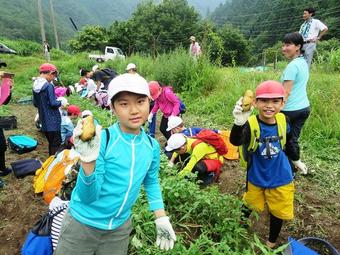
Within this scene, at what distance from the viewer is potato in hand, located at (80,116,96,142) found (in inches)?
54.2

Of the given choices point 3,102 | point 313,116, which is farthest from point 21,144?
point 313,116

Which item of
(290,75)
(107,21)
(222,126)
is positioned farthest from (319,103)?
(107,21)

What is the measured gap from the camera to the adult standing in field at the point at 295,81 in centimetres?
Answer: 346

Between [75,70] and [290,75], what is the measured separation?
578 inches

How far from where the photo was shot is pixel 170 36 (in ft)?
148

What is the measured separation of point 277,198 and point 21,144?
4538 mm

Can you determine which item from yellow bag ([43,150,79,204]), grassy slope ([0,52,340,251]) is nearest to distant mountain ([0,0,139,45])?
grassy slope ([0,52,340,251])

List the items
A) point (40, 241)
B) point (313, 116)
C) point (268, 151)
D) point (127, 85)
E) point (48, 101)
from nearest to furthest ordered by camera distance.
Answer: point (127, 85) → point (40, 241) → point (268, 151) → point (48, 101) → point (313, 116)

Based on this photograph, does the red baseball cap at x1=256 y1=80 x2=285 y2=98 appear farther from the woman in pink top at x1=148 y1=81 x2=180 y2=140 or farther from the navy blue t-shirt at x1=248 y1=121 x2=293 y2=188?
the woman in pink top at x1=148 y1=81 x2=180 y2=140

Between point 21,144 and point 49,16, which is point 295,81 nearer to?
point 21,144

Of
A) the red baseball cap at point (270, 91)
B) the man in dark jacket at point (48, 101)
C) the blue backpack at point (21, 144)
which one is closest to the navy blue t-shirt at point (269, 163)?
the red baseball cap at point (270, 91)

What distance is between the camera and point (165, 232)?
6.55 ft

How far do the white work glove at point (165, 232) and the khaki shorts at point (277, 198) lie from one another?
1.17m

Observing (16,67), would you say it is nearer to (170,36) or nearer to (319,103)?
(319,103)
